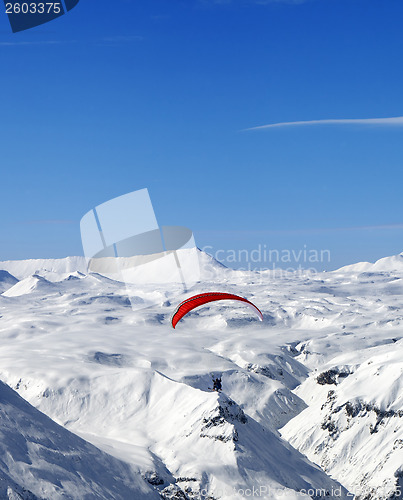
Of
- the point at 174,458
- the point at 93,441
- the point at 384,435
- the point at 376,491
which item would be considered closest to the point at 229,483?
the point at 174,458

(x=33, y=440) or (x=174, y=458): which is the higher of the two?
(x=33, y=440)

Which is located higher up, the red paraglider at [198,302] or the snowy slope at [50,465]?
the red paraglider at [198,302]

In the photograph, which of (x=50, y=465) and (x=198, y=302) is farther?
(x=50, y=465)

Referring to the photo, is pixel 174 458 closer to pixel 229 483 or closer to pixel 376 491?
pixel 229 483

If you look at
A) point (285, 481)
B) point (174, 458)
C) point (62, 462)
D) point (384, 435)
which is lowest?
point (384, 435)

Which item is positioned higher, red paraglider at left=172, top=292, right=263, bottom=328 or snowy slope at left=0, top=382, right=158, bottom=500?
red paraglider at left=172, top=292, right=263, bottom=328

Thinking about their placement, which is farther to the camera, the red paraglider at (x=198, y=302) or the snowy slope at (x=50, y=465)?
the snowy slope at (x=50, y=465)

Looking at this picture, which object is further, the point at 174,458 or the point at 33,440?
the point at 174,458

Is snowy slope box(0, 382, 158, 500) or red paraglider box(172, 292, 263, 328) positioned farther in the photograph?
snowy slope box(0, 382, 158, 500)

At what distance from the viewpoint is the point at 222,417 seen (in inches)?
6442

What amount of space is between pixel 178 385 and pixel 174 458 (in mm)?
46376

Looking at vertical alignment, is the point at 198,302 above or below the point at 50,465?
above

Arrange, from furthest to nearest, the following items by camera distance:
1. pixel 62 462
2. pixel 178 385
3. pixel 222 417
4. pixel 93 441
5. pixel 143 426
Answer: pixel 178 385 < pixel 143 426 < pixel 222 417 < pixel 93 441 < pixel 62 462

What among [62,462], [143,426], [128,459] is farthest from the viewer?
[143,426]
